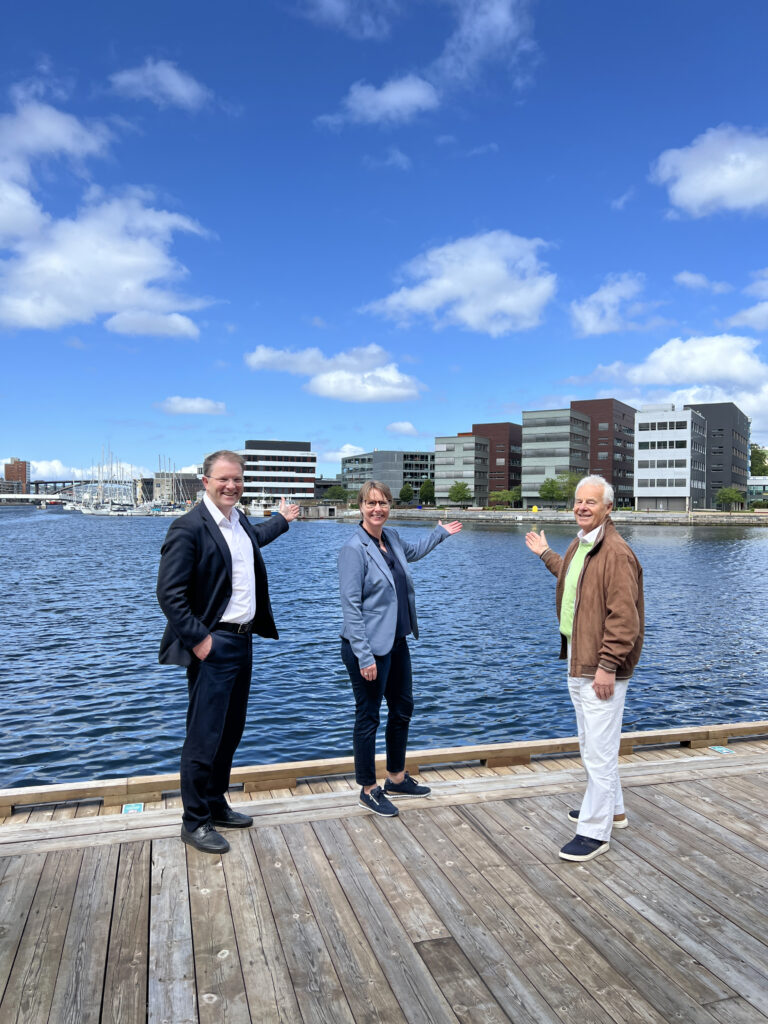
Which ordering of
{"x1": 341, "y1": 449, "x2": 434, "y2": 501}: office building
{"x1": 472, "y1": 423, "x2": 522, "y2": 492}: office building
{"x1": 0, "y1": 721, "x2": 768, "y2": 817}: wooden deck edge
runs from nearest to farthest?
{"x1": 0, "y1": 721, "x2": 768, "y2": 817}: wooden deck edge
{"x1": 472, "y1": 423, "x2": 522, "y2": 492}: office building
{"x1": 341, "y1": 449, "x2": 434, "y2": 501}: office building

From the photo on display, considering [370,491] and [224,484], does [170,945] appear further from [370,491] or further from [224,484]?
[370,491]

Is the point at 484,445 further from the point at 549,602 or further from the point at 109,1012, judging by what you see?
the point at 109,1012

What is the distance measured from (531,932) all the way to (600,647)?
5.47 ft

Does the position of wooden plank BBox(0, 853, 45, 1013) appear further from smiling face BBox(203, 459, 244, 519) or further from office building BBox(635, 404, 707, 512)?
office building BBox(635, 404, 707, 512)

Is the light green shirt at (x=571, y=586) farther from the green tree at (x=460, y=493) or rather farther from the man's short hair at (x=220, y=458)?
the green tree at (x=460, y=493)

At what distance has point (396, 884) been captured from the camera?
4.02m

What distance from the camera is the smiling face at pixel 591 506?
4.56 metres

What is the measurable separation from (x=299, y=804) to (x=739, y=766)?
3783 mm

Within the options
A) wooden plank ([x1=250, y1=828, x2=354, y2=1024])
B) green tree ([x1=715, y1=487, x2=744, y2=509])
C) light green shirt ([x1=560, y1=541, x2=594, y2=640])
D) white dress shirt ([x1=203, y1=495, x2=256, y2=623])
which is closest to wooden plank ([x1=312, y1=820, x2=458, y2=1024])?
wooden plank ([x1=250, y1=828, x2=354, y2=1024])

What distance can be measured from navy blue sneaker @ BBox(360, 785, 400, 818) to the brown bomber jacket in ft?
5.25

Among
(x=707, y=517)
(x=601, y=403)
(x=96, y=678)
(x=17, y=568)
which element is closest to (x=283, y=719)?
(x=96, y=678)

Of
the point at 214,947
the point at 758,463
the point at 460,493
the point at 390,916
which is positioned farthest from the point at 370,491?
the point at 758,463

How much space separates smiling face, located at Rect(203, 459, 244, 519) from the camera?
455cm

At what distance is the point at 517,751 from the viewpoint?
6.15 m
